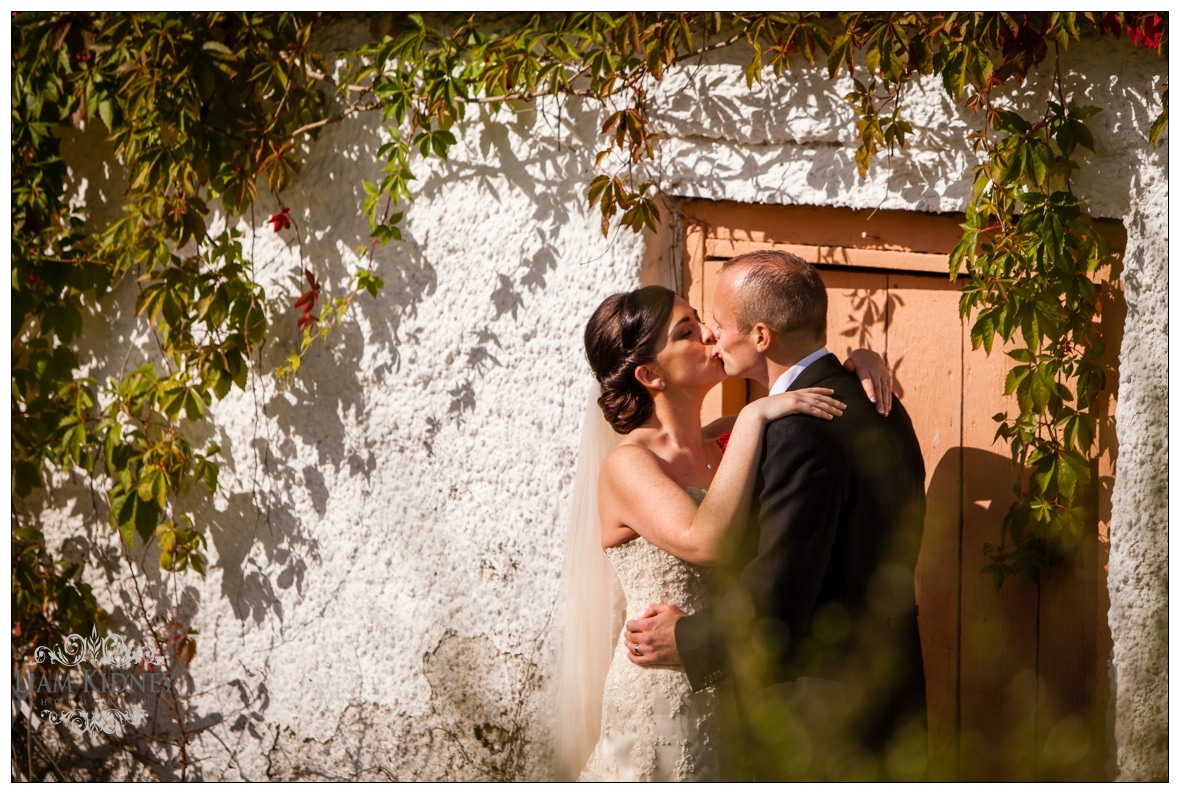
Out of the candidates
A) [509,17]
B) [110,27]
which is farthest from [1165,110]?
[110,27]

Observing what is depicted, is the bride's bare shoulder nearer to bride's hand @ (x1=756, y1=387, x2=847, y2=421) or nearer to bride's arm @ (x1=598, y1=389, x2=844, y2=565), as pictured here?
bride's arm @ (x1=598, y1=389, x2=844, y2=565)

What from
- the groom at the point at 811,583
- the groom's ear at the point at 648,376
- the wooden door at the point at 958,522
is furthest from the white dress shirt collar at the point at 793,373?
the wooden door at the point at 958,522

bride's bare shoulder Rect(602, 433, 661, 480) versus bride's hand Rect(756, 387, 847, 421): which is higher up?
bride's hand Rect(756, 387, 847, 421)

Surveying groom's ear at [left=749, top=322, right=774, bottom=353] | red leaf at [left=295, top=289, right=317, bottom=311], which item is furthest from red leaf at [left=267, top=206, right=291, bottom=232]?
groom's ear at [left=749, top=322, right=774, bottom=353]

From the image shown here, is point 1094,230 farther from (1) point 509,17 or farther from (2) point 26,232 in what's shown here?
(2) point 26,232

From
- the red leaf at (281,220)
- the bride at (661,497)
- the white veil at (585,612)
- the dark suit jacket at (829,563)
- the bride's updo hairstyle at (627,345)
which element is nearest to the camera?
the dark suit jacket at (829,563)

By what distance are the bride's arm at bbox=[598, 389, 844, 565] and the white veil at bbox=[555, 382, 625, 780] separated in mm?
293

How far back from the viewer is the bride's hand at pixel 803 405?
2.34m

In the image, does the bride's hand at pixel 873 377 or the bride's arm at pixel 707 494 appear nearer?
the bride's arm at pixel 707 494

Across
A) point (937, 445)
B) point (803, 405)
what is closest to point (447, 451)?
point (803, 405)

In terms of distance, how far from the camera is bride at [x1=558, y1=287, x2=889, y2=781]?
2.45 metres

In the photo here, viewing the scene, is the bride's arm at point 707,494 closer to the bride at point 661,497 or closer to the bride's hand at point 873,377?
the bride at point 661,497

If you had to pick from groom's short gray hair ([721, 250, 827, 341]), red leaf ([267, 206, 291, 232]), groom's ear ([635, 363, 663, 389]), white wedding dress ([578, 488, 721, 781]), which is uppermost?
red leaf ([267, 206, 291, 232])

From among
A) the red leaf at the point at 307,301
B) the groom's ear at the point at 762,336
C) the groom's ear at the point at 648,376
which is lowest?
the groom's ear at the point at 648,376
